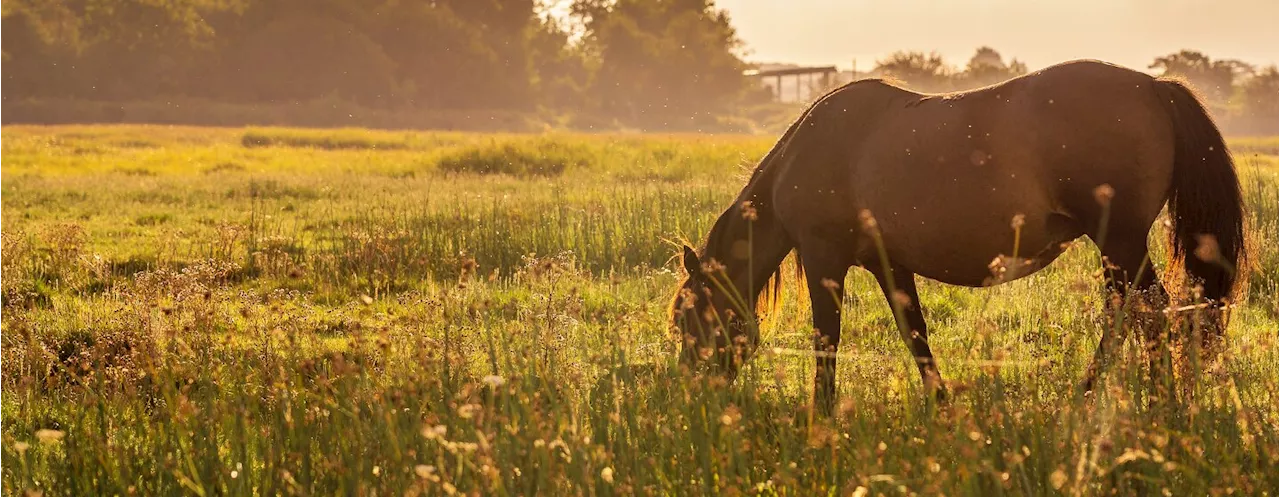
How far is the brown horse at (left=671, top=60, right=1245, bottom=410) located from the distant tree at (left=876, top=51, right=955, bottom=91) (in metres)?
44.0

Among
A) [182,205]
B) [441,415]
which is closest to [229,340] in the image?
[441,415]

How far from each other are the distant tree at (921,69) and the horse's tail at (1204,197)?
146 feet

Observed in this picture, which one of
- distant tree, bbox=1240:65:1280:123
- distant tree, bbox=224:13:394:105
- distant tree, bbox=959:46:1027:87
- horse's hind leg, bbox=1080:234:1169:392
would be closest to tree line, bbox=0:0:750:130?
distant tree, bbox=224:13:394:105

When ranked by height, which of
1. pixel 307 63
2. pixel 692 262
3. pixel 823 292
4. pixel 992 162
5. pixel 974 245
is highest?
pixel 307 63

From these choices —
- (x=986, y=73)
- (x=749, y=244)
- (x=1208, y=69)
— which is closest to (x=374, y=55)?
(x=986, y=73)

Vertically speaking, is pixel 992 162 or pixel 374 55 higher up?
pixel 374 55

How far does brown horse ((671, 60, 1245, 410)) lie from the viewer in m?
4.49

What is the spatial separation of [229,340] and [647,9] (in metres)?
75.9

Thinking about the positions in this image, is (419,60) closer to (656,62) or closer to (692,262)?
(656,62)

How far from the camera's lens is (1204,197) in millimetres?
4496

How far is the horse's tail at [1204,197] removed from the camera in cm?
448

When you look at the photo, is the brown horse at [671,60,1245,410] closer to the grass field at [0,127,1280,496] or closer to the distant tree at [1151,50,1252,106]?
the grass field at [0,127,1280,496]

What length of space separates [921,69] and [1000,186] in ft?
153

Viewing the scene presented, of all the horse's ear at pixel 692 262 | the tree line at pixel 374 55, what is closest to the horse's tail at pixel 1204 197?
the horse's ear at pixel 692 262
